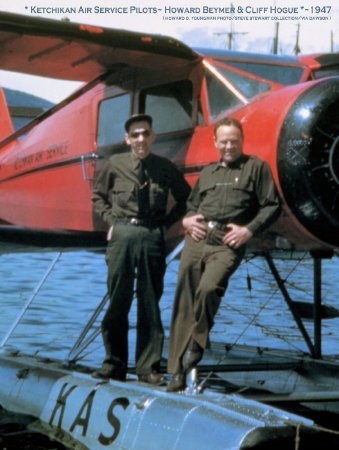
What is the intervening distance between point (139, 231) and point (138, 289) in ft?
1.38

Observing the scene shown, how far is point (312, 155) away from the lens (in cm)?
586

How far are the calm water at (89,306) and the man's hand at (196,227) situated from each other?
96.8 inches

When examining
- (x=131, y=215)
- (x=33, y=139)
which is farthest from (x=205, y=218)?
(x=33, y=139)

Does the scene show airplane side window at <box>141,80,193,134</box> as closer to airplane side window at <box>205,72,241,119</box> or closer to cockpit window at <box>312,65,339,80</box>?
airplane side window at <box>205,72,241,119</box>

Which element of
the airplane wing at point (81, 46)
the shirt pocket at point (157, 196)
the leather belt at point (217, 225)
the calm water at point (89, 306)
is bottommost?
the calm water at point (89, 306)

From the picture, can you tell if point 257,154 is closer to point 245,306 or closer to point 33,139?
point 33,139

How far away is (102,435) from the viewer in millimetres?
6203

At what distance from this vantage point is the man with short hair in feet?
18.5

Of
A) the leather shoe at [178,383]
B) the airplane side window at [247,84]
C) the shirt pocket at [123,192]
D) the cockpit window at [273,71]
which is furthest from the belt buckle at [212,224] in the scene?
the cockpit window at [273,71]

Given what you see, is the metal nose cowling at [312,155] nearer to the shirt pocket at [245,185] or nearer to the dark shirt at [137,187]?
the shirt pocket at [245,185]

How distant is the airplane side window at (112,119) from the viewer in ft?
26.0

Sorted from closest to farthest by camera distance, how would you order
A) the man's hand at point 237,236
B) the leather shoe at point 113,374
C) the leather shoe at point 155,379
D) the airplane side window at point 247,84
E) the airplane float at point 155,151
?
the man's hand at point 237,236
the airplane float at point 155,151
the leather shoe at point 155,379
the leather shoe at point 113,374
the airplane side window at point 247,84

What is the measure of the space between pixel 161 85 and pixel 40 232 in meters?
1.65

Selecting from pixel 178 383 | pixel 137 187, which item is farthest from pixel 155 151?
pixel 178 383
